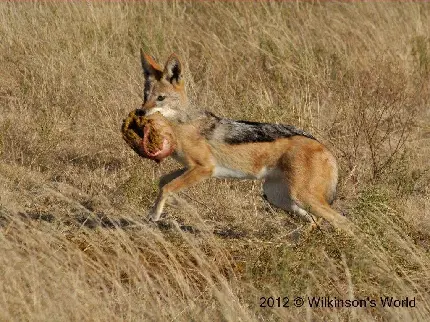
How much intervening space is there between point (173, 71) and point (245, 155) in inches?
41.1

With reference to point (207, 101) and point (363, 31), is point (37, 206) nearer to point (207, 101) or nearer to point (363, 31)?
point (207, 101)

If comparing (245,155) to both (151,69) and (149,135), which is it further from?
(151,69)

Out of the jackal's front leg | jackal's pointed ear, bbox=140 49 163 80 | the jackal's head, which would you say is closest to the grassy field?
the jackal's front leg

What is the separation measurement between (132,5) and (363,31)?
3.31 metres

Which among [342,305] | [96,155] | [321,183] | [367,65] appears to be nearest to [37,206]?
[96,155]

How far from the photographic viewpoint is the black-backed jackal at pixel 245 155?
26.6ft

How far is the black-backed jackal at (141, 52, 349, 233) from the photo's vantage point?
809cm

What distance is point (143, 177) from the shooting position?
9367 mm

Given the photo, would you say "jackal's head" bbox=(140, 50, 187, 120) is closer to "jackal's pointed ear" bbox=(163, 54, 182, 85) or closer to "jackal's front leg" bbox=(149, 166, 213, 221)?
"jackal's pointed ear" bbox=(163, 54, 182, 85)

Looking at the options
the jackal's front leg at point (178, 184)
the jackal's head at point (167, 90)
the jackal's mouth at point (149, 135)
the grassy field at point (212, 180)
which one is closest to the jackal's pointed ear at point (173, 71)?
the jackal's head at point (167, 90)

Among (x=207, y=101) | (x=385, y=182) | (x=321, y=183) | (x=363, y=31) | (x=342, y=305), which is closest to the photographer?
(x=342, y=305)

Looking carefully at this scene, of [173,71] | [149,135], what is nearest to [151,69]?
[173,71]

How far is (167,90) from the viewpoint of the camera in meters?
8.59

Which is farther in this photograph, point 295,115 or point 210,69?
point 210,69
